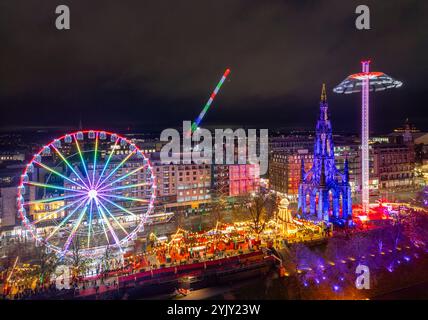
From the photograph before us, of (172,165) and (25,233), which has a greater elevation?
(172,165)

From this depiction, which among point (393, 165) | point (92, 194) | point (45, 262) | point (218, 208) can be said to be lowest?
point (45, 262)

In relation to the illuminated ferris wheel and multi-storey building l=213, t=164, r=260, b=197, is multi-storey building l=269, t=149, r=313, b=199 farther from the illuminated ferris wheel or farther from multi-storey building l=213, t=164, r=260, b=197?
the illuminated ferris wheel

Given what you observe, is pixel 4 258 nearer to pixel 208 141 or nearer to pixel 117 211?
pixel 117 211

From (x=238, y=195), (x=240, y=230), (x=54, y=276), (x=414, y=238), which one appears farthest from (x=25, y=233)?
(x=414, y=238)

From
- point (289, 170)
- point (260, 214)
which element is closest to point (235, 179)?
point (289, 170)

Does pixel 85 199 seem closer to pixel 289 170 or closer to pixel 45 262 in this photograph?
pixel 45 262

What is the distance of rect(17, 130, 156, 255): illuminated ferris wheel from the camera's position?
25.2 m

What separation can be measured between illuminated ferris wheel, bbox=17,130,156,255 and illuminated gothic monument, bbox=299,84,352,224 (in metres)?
17.3

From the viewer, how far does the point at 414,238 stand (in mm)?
27906

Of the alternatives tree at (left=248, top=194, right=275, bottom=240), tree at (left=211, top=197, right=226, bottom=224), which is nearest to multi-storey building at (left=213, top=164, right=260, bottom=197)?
tree at (left=211, top=197, right=226, bottom=224)

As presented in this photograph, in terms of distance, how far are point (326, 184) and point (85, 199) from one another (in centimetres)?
2336

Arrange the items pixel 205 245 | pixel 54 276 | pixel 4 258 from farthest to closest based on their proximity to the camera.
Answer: pixel 205 245 → pixel 4 258 → pixel 54 276

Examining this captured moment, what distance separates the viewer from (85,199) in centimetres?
2530

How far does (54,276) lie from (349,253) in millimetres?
21885
